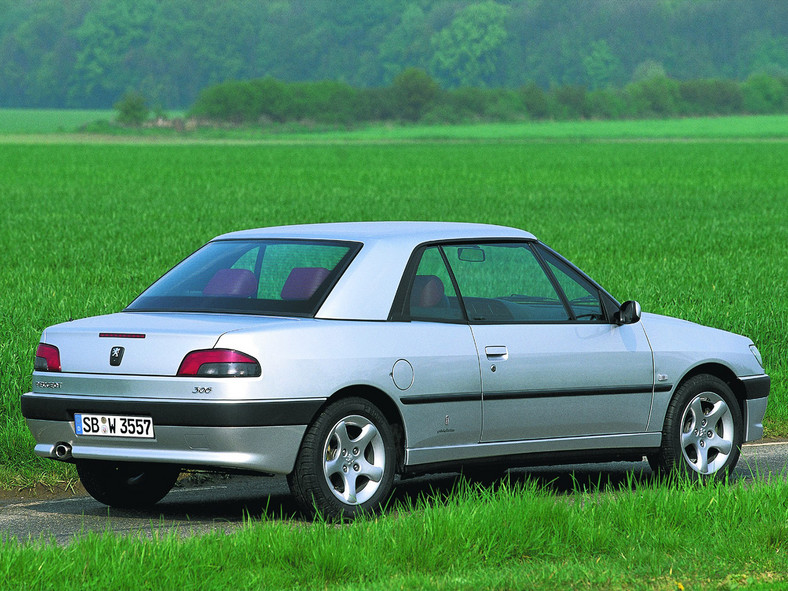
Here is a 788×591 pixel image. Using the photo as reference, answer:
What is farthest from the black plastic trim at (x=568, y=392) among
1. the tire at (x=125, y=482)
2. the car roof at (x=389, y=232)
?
the tire at (x=125, y=482)

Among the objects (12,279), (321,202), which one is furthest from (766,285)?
(321,202)

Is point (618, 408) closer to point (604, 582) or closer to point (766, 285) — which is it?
point (604, 582)

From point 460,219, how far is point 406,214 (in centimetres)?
208

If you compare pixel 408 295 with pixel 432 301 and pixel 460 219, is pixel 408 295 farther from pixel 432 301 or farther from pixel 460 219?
pixel 460 219

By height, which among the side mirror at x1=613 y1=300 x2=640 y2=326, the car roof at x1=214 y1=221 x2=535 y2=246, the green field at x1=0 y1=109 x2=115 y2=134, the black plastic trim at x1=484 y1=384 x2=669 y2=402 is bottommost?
the black plastic trim at x1=484 y1=384 x2=669 y2=402

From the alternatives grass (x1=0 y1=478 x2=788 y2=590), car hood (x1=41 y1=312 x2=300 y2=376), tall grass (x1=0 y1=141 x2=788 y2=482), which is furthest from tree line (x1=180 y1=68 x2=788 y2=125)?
grass (x1=0 y1=478 x2=788 y2=590)

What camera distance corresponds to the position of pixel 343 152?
9444 centimetres

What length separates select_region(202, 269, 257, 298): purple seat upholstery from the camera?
25.3ft

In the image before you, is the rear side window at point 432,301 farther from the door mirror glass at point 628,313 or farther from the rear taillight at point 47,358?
the rear taillight at point 47,358

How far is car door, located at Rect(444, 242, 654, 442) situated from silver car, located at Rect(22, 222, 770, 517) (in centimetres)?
1

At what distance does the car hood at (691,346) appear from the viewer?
28.1 feet

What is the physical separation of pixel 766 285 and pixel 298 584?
14.9 metres

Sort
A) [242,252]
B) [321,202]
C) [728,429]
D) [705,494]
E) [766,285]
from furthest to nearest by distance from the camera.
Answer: [321,202] < [766,285] < [728,429] < [242,252] < [705,494]

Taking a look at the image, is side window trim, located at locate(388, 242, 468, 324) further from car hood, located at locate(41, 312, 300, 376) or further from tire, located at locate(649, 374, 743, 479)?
tire, located at locate(649, 374, 743, 479)
